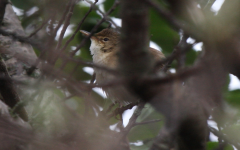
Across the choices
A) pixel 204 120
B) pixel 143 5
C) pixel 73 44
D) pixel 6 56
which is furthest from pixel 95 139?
pixel 73 44

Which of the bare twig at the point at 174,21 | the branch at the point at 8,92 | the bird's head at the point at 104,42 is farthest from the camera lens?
the bird's head at the point at 104,42

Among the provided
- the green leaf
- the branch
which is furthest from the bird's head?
the branch

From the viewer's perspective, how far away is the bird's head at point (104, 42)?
4.44m

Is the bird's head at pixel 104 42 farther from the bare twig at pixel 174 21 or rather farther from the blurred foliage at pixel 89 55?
the bare twig at pixel 174 21

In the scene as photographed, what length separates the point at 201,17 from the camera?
128 cm

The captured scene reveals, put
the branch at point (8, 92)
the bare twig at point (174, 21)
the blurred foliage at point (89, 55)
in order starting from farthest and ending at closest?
1. the blurred foliage at point (89, 55)
2. the branch at point (8, 92)
3. the bare twig at point (174, 21)

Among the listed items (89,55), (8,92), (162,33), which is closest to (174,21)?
(8,92)

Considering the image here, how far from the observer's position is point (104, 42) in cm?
455

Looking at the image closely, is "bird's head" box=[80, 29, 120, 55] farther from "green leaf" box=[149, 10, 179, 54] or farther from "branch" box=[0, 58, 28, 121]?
"branch" box=[0, 58, 28, 121]

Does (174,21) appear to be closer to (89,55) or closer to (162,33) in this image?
(162,33)

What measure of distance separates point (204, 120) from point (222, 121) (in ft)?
2.33

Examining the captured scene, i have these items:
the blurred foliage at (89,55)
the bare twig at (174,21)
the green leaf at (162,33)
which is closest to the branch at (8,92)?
the blurred foliage at (89,55)

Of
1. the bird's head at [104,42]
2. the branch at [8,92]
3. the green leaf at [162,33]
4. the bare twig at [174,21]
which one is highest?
the bare twig at [174,21]

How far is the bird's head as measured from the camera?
14.6ft
